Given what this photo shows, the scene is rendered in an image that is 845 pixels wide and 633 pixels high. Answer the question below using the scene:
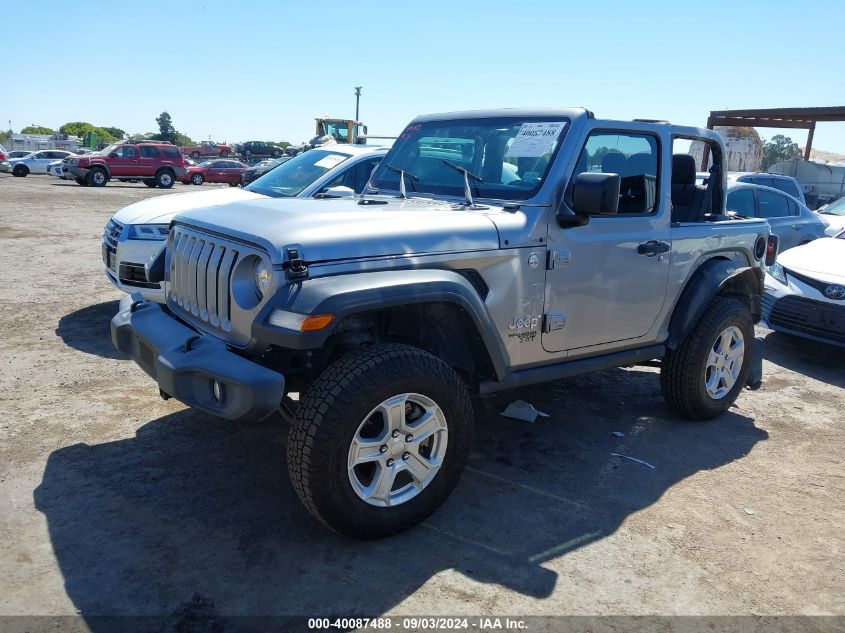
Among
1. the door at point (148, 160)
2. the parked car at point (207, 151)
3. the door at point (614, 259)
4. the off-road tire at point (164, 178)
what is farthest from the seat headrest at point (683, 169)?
the parked car at point (207, 151)

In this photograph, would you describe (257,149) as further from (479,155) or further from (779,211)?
(479,155)

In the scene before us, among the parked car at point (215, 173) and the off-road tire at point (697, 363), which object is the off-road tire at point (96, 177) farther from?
the off-road tire at point (697, 363)

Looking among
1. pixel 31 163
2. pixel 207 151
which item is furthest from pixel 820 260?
pixel 207 151

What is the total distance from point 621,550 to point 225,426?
2540mm

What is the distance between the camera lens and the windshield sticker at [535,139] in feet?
12.7

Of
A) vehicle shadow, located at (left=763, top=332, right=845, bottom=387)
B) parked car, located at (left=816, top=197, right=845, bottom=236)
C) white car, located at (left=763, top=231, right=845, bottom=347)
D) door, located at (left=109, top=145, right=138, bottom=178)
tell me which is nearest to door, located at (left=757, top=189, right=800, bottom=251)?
parked car, located at (left=816, top=197, right=845, bottom=236)

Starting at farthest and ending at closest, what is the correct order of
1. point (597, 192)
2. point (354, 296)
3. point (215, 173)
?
1. point (215, 173)
2. point (597, 192)
3. point (354, 296)

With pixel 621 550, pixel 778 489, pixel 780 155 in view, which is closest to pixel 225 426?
pixel 621 550

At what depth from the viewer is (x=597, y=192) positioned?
3449mm

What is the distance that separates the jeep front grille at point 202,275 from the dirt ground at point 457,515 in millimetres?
962

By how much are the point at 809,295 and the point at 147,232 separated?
21.0 feet

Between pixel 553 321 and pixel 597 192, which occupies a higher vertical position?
pixel 597 192

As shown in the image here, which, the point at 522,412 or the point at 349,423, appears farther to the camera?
the point at 522,412

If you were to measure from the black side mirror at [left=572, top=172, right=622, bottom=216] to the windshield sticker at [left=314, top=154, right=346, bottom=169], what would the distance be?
3.76 m
